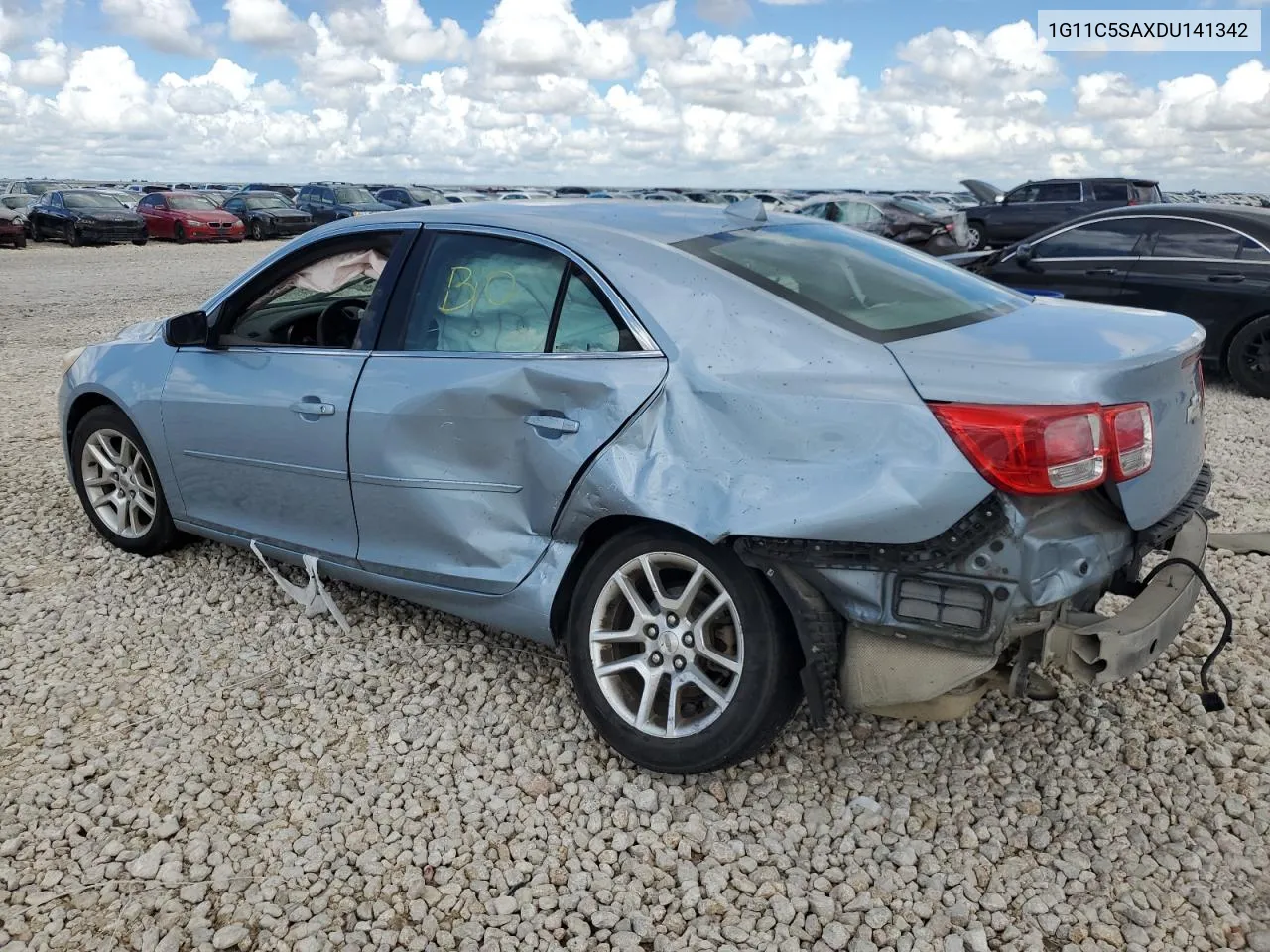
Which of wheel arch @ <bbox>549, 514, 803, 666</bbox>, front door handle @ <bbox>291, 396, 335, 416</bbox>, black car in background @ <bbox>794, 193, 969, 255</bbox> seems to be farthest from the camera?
black car in background @ <bbox>794, 193, 969, 255</bbox>

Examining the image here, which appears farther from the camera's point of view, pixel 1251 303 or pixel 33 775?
pixel 1251 303

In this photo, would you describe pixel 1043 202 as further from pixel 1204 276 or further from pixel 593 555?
pixel 593 555

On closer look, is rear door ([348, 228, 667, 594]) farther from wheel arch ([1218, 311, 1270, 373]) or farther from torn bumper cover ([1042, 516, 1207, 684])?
wheel arch ([1218, 311, 1270, 373])

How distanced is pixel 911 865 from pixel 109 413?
12.5 feet

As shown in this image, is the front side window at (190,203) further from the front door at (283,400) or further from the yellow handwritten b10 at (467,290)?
the yellow handwritten b10 at (467,290)

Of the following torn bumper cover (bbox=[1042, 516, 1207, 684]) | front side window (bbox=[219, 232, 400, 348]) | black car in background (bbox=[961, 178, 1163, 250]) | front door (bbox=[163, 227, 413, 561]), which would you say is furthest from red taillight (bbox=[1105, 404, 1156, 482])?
black car in background (bbox=[961, 178, 1163, 250])

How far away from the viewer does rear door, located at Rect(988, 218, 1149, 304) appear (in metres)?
8.59

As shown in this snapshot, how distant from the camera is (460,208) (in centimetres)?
365

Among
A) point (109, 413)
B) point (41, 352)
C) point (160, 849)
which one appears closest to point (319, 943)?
point (160, 849)

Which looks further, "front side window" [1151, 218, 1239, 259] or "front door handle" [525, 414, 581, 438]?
"front side window" [1151, 218, 1239, 259]

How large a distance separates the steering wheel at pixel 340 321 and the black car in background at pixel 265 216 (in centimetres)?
2764

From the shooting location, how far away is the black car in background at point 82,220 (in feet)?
88.7

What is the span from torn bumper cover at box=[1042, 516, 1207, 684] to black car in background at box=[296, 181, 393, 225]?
99.8 feet

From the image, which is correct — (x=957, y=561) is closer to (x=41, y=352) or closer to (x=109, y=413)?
(x=109, y=413)
